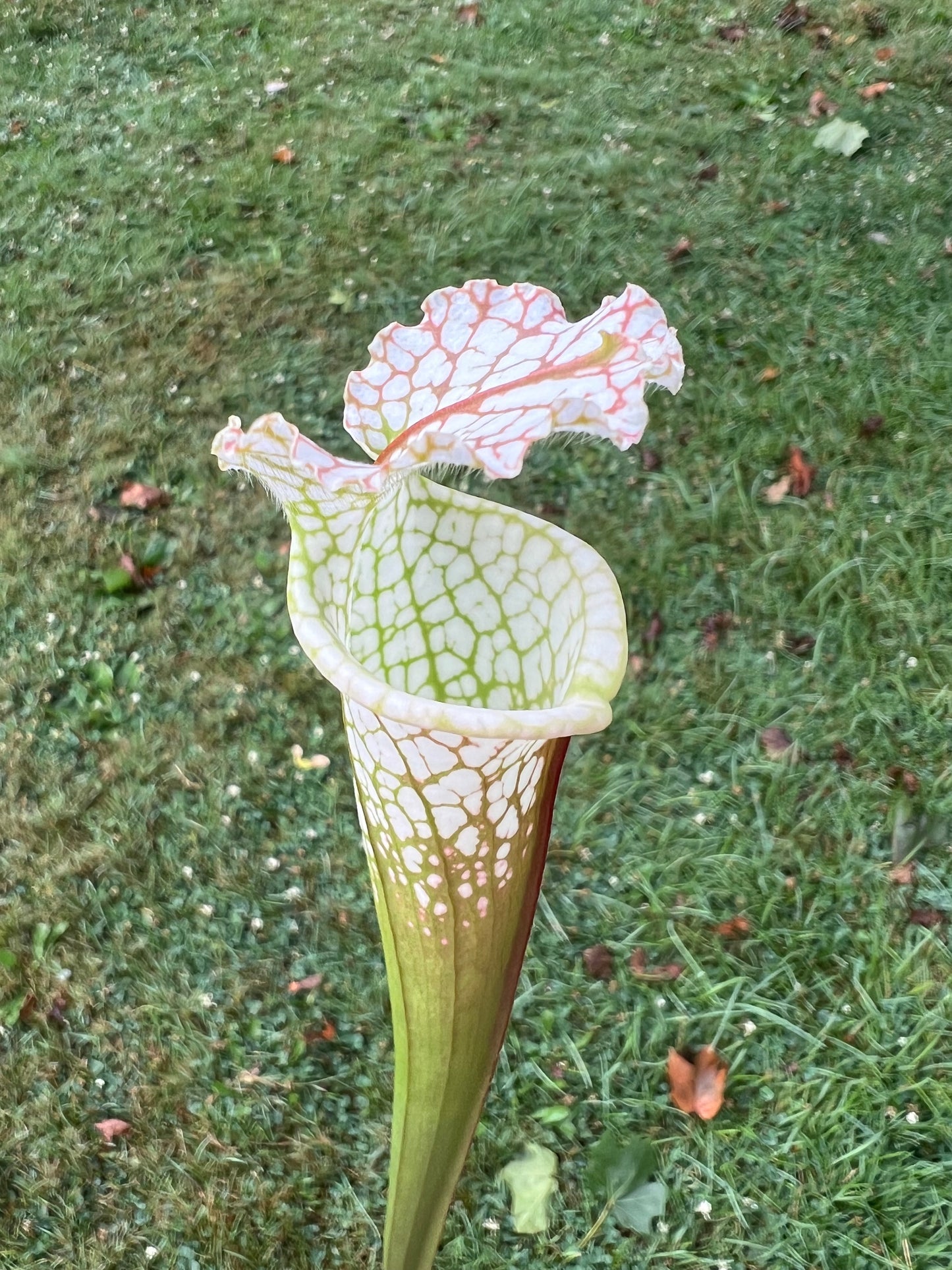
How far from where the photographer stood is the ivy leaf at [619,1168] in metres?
1.35

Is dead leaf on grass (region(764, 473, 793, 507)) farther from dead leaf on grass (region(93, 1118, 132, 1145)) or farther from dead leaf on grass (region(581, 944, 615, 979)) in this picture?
dead leaf on grass (region(93, 1118, 132, 1145))

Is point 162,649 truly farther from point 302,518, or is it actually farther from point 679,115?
point 679,115

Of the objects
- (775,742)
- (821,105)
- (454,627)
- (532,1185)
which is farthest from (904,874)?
(821,105)

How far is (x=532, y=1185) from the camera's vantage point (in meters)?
1.36

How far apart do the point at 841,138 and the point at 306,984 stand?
2751mm

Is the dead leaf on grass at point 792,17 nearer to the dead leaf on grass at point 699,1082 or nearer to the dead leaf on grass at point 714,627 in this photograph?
the dead leaf on grass at point 714,627

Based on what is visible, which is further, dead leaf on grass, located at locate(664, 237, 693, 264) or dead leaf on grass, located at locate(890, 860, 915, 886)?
dead leaf on grass, located at locate(664, 237, 693, 264)

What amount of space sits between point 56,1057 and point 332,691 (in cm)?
79

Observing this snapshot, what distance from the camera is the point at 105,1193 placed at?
1395 mm

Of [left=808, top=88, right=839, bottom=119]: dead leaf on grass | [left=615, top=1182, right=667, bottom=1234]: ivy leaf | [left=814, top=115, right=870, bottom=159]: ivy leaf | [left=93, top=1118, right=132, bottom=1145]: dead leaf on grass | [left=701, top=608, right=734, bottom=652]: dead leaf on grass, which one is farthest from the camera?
[left=808, top=88, right=839, bottom=119]: dead leaf on grass

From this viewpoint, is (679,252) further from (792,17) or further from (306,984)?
(306,984)

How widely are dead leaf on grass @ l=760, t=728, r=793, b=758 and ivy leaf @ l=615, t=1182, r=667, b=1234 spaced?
2.50 ft

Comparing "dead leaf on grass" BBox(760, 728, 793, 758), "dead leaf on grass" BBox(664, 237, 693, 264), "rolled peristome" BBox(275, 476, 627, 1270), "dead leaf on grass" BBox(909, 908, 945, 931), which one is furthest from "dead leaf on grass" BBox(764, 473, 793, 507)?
"rolled peristome" BBox(275, 476, 627, 1270)

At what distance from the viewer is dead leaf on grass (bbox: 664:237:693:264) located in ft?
8.13
